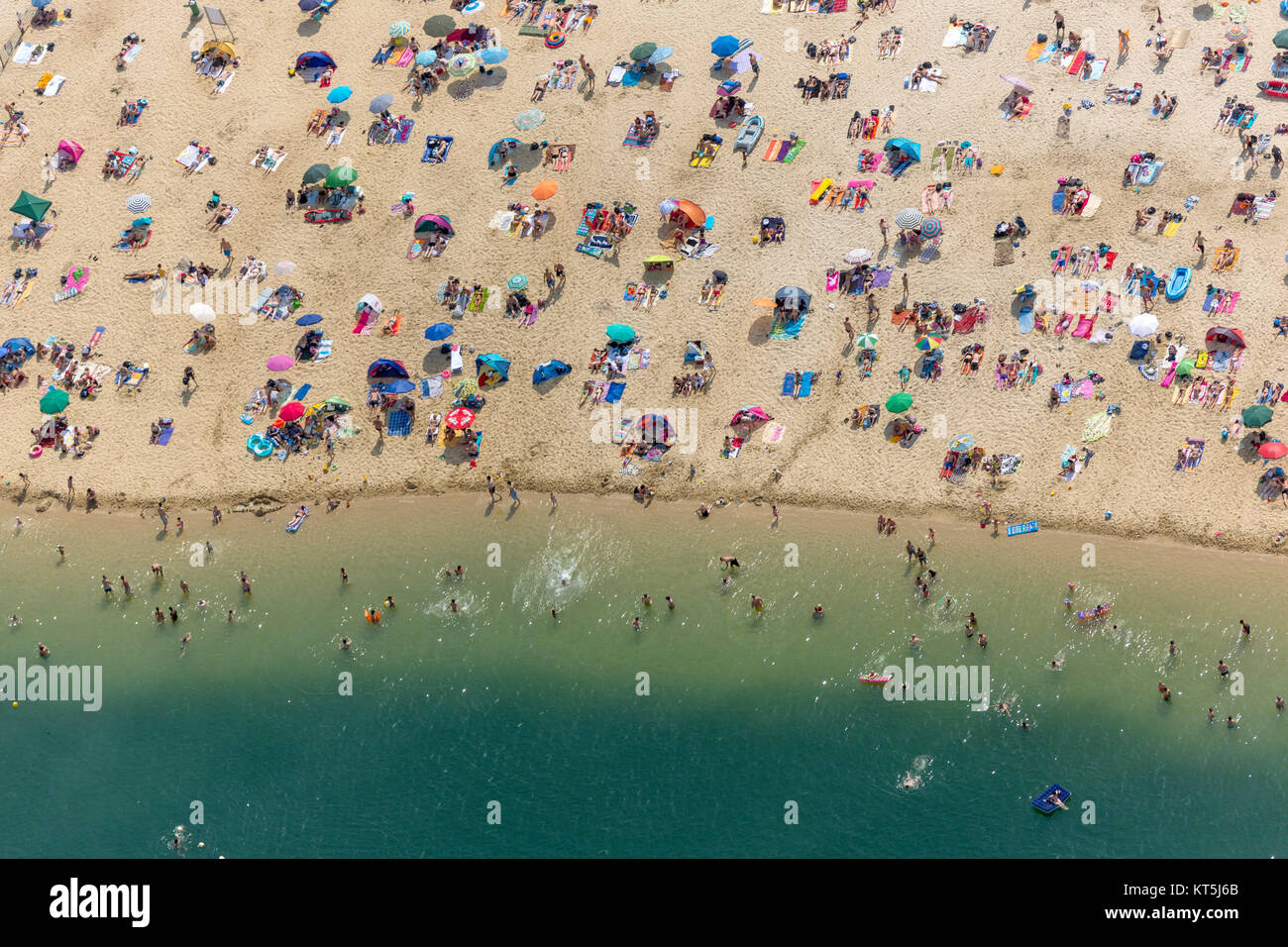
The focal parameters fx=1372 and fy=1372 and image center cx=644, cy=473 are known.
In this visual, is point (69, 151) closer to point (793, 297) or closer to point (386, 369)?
point (386, 369)

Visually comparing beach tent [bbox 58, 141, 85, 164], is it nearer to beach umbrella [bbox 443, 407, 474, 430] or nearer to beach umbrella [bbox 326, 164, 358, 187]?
beach umbrella [bbox 326, 164, 358, 187]

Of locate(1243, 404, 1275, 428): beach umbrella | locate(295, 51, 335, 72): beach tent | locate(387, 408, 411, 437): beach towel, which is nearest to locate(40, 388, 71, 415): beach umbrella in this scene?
locate(387, 408, 411, 437): beach towel

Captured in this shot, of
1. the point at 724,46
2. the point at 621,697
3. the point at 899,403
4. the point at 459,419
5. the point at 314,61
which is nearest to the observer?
the point at 621,697

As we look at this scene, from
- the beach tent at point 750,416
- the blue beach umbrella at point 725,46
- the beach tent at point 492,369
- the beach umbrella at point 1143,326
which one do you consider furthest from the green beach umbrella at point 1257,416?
the blue beach umbrella at point 725,46

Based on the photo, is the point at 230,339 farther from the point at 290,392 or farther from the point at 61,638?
the point at 61,638

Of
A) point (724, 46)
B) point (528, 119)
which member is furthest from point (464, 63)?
point (724, 46)

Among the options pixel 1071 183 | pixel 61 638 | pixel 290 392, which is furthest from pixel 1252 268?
pixel 61 638

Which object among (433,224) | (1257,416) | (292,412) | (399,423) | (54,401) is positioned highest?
(433,224)
